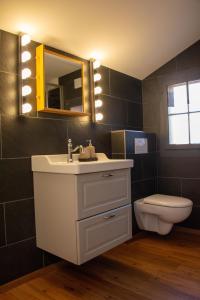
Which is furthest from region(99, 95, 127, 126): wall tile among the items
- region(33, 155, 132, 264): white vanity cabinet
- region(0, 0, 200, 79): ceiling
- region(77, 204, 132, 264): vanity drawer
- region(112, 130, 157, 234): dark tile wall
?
region(77, 204, 132, 264): vanity drawer

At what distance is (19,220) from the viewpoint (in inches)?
70.2

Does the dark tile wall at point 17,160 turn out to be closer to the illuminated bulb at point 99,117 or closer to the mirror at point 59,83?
the mirror at point 59,83

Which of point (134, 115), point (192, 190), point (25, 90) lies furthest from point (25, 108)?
point (192, 190)

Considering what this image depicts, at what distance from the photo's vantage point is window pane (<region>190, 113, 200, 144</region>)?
2.65 meters

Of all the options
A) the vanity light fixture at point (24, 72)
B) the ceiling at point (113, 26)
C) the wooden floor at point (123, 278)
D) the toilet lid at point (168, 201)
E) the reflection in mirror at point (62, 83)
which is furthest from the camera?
the toilet lid at point (168, 201)

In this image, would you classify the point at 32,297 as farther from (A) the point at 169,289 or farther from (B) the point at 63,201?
(A) the point at 169,289

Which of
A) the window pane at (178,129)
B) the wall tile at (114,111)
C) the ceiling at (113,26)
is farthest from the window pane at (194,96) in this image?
the wall tile at (114,111)

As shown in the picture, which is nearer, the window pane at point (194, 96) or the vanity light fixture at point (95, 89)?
the vanity light fixture at point (95, 89)

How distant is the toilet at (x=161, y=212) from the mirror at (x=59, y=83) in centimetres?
113

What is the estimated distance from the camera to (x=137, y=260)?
2035 mm

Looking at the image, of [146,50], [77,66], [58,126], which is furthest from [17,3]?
[146,50]

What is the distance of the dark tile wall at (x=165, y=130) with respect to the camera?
2637 mm

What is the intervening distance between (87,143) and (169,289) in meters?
1.35

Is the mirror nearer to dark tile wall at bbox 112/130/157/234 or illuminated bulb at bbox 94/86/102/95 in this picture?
illuminated bulb at bbox 94/86/102/95
